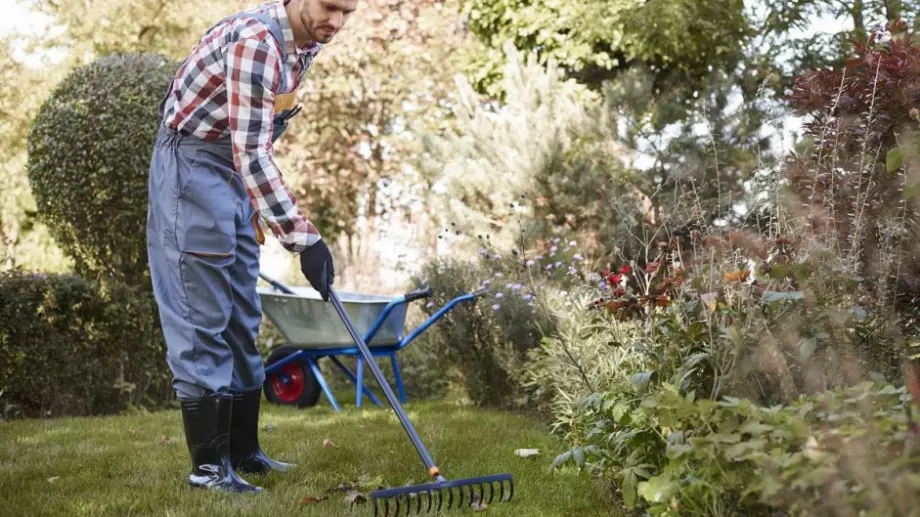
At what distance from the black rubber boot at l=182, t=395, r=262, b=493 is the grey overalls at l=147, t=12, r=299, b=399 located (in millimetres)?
44

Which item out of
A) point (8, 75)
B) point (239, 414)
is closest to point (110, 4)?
point (8, 75)

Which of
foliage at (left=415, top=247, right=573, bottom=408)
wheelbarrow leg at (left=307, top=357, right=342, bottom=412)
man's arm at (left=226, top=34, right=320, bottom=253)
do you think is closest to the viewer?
man's arm at (left=226, top=34, right=320, bottom=253)

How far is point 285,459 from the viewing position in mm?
3492

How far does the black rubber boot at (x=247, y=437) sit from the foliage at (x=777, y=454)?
51.2 inches

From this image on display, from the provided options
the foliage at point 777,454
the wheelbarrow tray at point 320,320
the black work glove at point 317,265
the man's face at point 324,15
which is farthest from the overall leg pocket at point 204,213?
the wheelbarrow tray at point 320,320

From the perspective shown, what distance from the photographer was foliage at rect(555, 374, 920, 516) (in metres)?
1.70

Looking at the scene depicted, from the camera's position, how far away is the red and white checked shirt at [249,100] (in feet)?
8.79

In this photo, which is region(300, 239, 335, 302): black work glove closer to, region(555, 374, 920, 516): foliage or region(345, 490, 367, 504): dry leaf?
region(345, 490, 367, 504): dry leaf

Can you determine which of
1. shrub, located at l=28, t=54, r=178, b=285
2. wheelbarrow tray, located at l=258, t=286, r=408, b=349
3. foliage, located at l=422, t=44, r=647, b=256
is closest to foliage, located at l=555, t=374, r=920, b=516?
wheelbarrow tray, located at l=258, t=286, r=408, b=349

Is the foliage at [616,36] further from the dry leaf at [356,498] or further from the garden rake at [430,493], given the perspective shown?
the dry leaf at [356,498]

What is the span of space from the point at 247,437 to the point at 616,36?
18.3 feet

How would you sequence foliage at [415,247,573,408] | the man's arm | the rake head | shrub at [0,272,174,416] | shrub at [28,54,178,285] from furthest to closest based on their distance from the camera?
shrub at [28,54,178,285] → foliage at [415,247,573,408] → shrub at [0,272,174,416] → the man's arm → the rake head

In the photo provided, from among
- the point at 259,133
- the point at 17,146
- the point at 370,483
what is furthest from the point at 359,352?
the point at 17,146

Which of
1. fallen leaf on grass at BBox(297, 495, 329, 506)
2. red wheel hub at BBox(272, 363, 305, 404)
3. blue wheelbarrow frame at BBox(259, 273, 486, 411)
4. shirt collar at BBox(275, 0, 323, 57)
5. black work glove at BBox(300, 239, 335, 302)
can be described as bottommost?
red wheel hub at BBox(272, 363, 305, 404)
